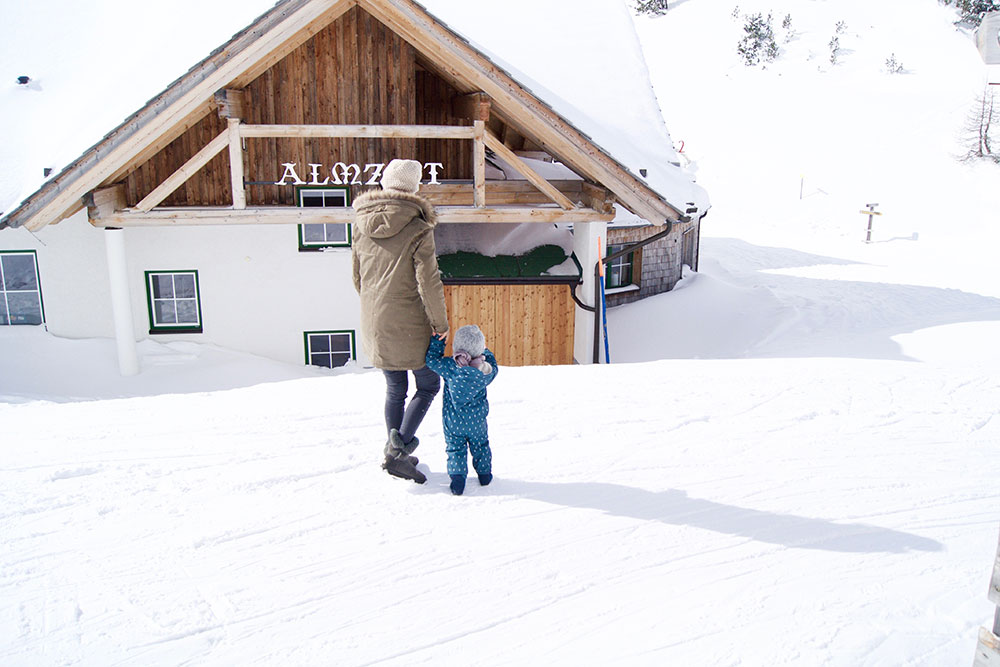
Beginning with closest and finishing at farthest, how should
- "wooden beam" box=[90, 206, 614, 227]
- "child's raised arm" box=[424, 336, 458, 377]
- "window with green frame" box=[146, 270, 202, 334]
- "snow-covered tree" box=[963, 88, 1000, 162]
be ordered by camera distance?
"child's raised arm" box=[424, 336, 458, 377] < "wooden beam" box=[90, 206, 614, 227] < "window with green frame" box=[146, 270, 202, 334] < "snow-covered tree" box=[963, 88, 1000, 162]

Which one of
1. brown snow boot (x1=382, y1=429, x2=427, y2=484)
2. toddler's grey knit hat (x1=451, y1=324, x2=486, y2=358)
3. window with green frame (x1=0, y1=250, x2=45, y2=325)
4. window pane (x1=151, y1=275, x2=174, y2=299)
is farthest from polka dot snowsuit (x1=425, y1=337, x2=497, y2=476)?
window with green frame (x1=0, y1=250, x2=45, y2=325)

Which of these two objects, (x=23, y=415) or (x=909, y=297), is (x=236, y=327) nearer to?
(x=23, y=415)

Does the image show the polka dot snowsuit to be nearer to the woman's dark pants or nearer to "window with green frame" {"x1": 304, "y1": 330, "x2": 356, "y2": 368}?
the woman's dark pants

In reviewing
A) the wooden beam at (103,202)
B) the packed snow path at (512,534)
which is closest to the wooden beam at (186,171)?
the wooden beam at (103,202)

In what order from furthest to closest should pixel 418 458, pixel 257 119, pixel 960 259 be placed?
1. pixel 960 259
2. pixel 257 119
3. pixel 418 458

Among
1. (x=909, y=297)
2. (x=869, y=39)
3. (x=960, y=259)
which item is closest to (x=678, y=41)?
(x=869, y=39)

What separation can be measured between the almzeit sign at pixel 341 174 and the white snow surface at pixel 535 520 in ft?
9.96

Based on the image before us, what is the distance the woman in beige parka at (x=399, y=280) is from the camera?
4660 millimetres

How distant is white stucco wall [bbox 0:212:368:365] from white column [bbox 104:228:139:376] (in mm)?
521

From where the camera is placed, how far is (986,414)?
6625 mm

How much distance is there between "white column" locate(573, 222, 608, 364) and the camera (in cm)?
1083

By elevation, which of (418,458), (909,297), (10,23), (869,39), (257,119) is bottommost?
(909,297)

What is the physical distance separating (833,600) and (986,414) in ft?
12.6

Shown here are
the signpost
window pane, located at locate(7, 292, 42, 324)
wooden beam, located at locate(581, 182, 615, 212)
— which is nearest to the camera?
wooden beam, located at locate(581, 182, 615, 212)
